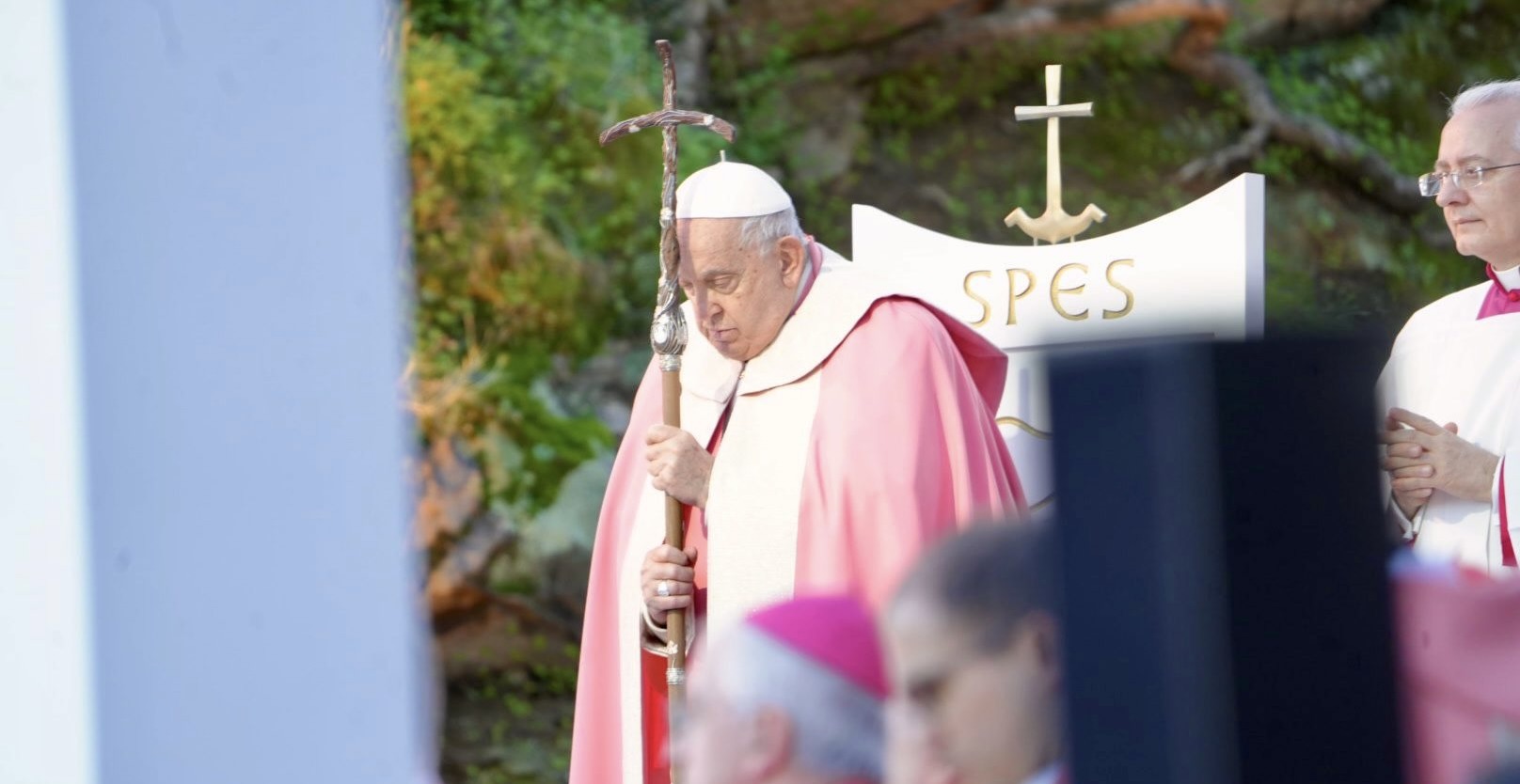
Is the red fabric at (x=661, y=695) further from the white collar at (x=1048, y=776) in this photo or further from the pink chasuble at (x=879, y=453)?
the white collar at (x=1048, y=776)

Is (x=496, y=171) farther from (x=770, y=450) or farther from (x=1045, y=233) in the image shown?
(x=770, y=450)

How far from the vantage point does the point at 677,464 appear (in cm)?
353

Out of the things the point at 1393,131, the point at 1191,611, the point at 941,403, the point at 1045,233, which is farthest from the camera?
the point at 1393,131

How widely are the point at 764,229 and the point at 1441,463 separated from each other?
1.43m

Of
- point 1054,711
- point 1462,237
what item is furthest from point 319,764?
point 1462,237

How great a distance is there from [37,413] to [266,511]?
6.4 inches

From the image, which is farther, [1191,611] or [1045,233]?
[1045,233]

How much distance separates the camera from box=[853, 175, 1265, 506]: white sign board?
161 inches

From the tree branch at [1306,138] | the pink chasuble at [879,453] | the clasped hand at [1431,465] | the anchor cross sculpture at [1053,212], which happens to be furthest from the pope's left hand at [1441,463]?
the tree branch at [1306,138]

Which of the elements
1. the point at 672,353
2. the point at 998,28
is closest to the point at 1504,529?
the point at 672,353

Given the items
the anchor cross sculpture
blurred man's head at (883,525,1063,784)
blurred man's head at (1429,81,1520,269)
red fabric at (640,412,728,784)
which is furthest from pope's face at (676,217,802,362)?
blurred man's head at (883,525,1063,784)

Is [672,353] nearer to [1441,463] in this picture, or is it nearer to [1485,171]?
[1441,463]

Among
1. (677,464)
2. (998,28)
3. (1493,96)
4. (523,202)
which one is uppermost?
(998,28)

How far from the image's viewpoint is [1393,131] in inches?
375
